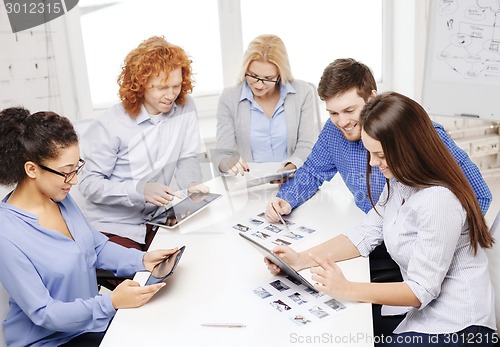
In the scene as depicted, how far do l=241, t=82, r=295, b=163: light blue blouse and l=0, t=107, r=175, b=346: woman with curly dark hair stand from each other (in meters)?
1.21

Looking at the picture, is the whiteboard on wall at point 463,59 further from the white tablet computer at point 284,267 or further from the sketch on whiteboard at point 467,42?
the white tablet computer at point 284,267

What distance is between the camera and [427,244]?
1.58 m

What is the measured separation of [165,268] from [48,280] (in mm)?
347

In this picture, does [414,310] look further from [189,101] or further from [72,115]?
[72,115]

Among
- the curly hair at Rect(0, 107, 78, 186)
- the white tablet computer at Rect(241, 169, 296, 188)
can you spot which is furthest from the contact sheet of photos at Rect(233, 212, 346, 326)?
the curly hair at Rect(0, 107, 78, 186)

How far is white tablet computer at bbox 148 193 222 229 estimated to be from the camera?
2.24 meters

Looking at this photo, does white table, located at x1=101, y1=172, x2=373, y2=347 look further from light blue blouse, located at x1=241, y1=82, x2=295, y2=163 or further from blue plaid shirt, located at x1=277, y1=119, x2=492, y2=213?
light blue blouse, located at x1=241, y1=82, x2=295, y2=163

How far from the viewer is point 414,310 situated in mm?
1734

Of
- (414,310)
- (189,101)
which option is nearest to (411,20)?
(189,101)

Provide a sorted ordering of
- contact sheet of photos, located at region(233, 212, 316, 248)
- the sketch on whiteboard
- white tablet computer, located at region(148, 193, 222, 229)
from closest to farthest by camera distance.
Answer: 1. contact sheet of photos, located at region(233, 212, 316, 248)
2. white tablet computer, located at region(148, 193, 222, 229)
3. the sketch on whiteboard

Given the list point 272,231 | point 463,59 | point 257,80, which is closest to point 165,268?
point 272,231

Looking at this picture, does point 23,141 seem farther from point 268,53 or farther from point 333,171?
point 268,53

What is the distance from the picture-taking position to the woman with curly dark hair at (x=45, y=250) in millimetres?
1641

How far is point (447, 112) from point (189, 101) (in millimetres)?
1621
